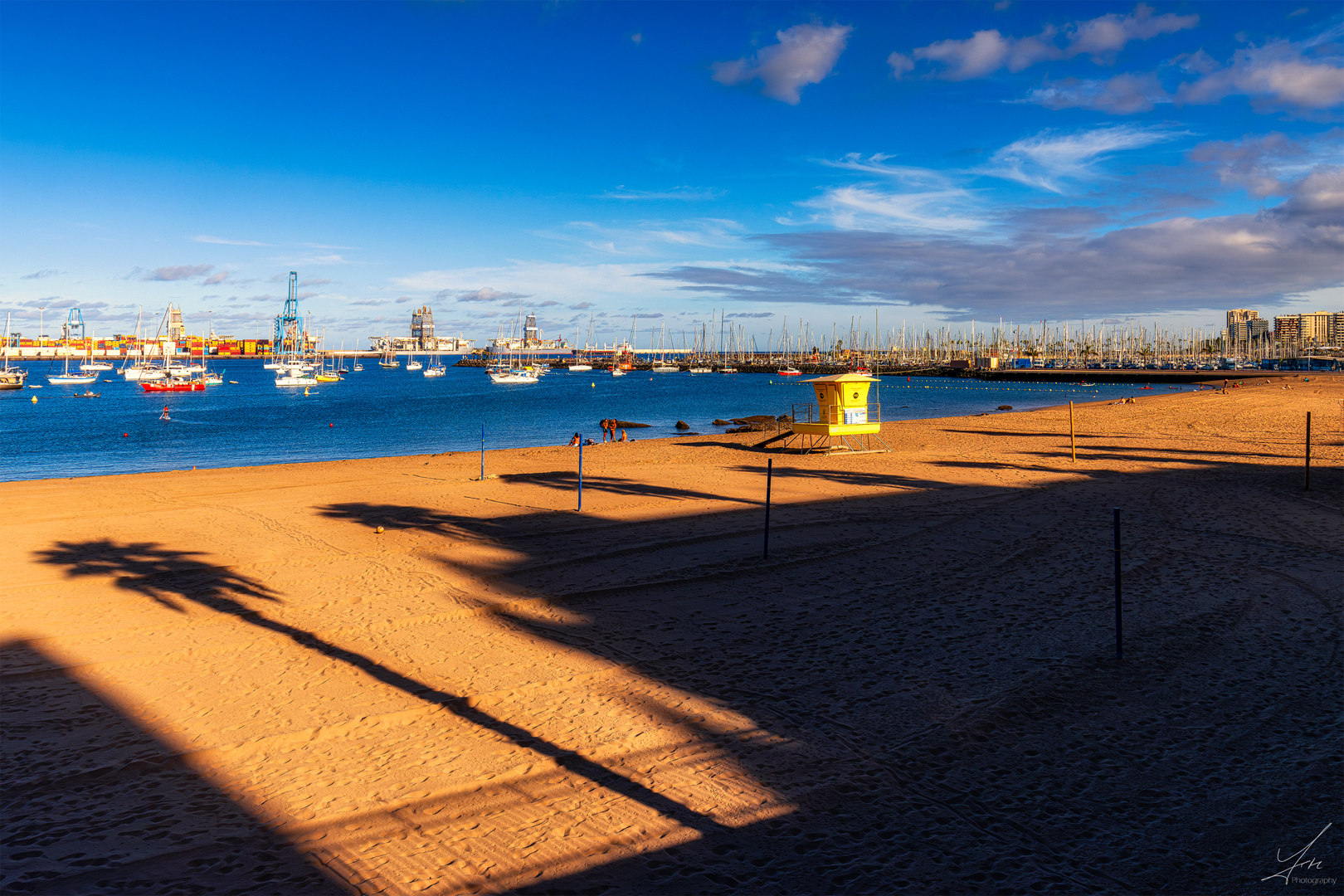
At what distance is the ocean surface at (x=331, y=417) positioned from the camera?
1194 inches

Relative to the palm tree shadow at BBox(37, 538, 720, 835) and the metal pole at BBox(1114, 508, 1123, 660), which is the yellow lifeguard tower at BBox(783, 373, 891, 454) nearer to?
the metal pole at BBox(1114, 508, 1123, 660)

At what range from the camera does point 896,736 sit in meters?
5.08

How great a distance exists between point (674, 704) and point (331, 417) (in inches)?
2006

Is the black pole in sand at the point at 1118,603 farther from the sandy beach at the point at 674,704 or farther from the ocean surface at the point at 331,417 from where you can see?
the ocean surface at the point at 331,417

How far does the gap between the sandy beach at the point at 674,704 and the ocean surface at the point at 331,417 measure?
1803 centimetres

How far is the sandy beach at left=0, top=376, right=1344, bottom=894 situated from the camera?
12.6 ft

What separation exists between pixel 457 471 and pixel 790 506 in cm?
965

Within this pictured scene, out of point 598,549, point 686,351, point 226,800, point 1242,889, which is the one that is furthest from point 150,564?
point 686,351

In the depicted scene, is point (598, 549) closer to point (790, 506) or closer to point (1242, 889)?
point (790, 506)
